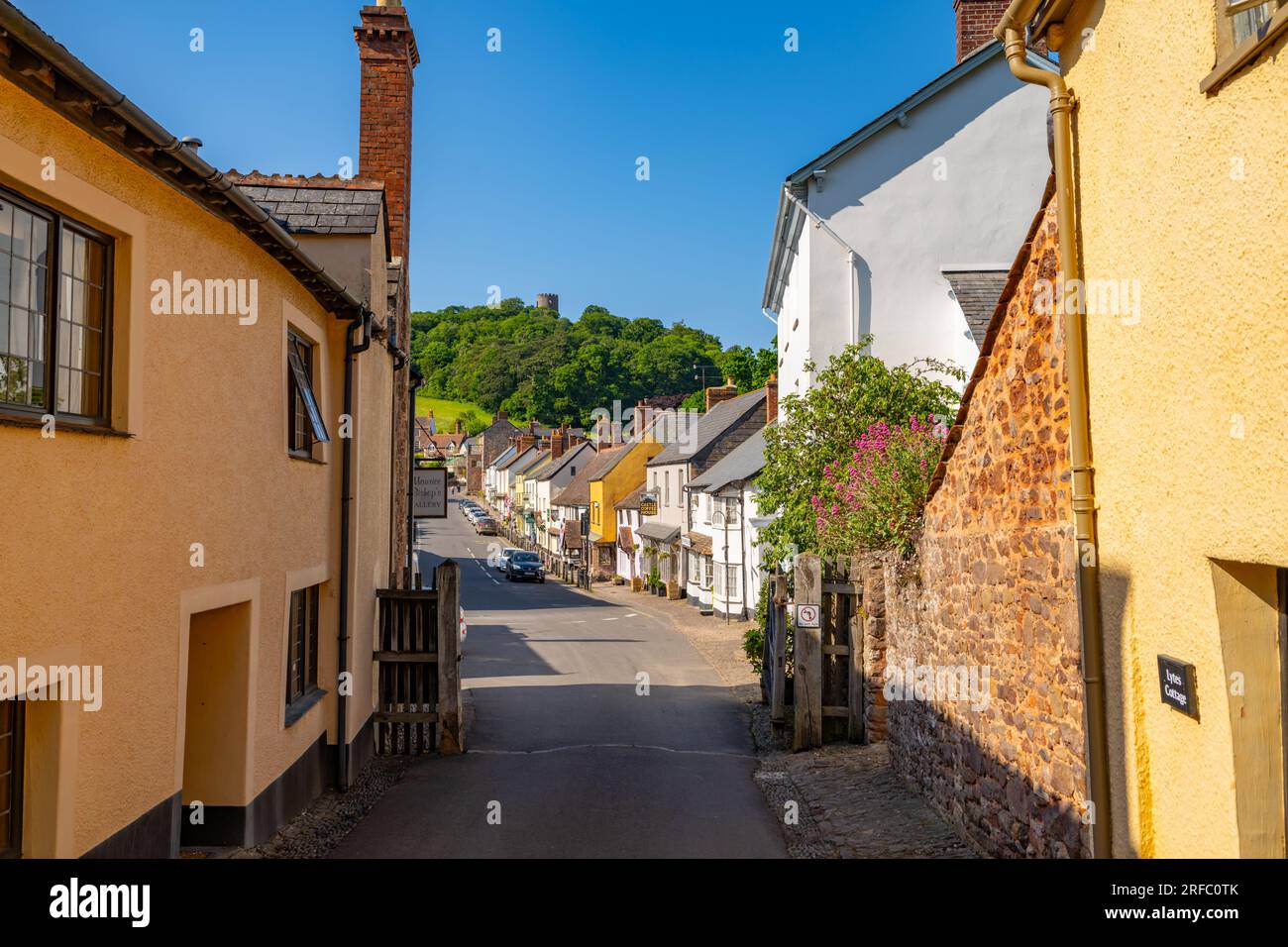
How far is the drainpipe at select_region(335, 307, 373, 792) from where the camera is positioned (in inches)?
454

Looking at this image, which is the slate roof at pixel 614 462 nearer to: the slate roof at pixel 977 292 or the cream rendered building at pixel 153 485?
the slate roof at pixel 977 292

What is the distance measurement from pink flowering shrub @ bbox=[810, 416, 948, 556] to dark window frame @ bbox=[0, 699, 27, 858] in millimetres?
8560

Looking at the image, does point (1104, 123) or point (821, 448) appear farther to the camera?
point (821, 448)

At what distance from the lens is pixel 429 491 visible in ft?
57.2

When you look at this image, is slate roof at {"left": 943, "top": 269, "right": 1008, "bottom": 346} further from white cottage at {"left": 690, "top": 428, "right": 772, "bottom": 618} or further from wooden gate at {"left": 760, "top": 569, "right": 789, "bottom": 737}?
white cottage at {"left": 690, "top": 428, "right": 772, "bottom": 618}

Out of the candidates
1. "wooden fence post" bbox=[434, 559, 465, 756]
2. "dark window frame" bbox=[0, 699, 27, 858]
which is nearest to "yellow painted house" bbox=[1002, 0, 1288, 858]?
"dark window frame" bbox=[0, 699, 27, 858]

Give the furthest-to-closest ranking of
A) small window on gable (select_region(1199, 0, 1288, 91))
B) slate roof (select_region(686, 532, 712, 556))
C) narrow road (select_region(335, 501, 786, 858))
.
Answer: slate roof (select_region(686, 532, 712, 556)) < narrow road (select_region(335, 501, 786, 858)) < small window on gable (select_region(1199, 0, 1288, 91))

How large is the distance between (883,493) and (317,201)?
766 cm

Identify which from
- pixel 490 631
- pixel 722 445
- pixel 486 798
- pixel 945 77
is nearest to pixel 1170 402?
pixel 486 798

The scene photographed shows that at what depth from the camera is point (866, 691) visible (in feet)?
43.4

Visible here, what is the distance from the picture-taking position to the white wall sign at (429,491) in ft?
56.3

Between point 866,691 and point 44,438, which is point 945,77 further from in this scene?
point 44,438

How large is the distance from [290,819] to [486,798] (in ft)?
6.66

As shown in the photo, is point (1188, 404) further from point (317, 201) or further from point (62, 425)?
point (317, 201)
